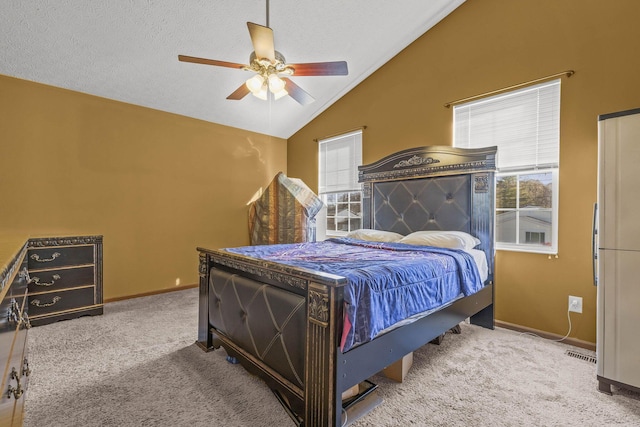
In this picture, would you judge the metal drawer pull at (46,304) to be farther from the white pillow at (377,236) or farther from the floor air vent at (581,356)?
the floor air vent at (581,356)

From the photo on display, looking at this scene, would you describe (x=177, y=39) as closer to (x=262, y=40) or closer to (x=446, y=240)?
(x=262, y=40)

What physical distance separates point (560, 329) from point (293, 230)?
309 centimetres

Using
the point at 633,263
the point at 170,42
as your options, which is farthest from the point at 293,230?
the point at 633,263

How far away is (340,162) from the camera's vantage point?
4617 mm

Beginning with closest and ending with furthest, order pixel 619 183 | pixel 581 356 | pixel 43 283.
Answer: pixel 619 183 < pixel 581 356 < pixel 43 283

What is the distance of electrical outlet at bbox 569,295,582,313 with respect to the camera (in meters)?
2.56

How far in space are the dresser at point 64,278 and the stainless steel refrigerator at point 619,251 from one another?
442 centimetres

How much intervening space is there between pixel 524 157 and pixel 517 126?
0.31 metres

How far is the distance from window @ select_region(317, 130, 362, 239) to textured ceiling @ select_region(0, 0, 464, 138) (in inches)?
36.5

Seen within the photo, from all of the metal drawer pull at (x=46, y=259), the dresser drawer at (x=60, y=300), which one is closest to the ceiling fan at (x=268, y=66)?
the metal drawer pull at (x=46, y=259)

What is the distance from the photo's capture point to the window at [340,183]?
4.44 m

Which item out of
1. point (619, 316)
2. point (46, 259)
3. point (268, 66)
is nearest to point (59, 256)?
point (46, 259)

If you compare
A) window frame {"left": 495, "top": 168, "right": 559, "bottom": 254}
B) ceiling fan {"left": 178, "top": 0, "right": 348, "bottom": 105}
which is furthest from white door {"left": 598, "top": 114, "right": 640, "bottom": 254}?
ceiling fan {"left": 178, "top": 0, "right": 348, "bottom": 105}

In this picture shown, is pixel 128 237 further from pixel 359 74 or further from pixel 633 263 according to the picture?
pixel 633 263
